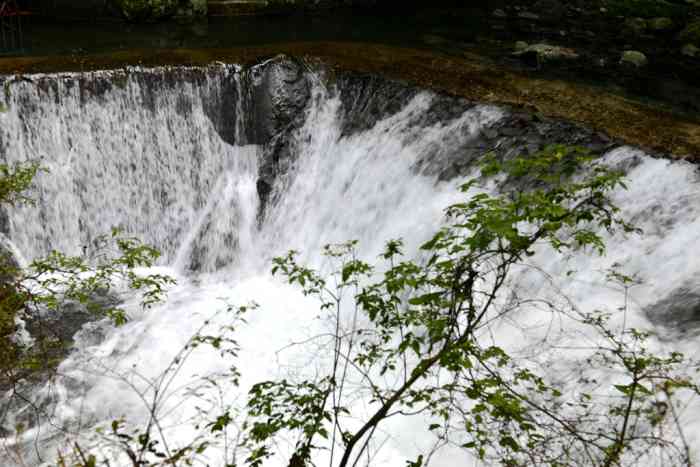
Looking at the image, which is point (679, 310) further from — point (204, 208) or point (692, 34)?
point (692, 34)

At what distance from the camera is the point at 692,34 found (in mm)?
12953

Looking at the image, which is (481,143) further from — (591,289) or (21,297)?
(21,297)

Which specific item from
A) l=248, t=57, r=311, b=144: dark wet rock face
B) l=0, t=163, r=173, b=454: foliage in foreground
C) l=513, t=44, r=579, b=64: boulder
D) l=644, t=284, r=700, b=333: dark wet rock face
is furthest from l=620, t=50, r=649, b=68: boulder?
l=0, t=163, r=173, b=454: foliage in foreground

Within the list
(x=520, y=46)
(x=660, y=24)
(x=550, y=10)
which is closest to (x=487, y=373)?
(x=520, y=46)

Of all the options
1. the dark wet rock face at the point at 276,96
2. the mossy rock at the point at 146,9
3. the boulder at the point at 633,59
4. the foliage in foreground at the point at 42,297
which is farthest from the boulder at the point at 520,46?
the mossy rock at the point at 146,9

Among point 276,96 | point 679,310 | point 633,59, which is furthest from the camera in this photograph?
point 633,59

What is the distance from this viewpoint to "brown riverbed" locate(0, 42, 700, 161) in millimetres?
6315

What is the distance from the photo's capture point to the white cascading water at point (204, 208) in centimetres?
548

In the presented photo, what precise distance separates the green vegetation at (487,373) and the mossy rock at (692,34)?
944 cm

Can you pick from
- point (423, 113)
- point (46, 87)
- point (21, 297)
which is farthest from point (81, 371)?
point (423, 113)

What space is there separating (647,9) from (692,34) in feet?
9.10

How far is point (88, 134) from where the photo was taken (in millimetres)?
7777

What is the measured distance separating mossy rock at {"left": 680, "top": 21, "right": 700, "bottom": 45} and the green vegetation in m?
9.44

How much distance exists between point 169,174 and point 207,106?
1114mm
